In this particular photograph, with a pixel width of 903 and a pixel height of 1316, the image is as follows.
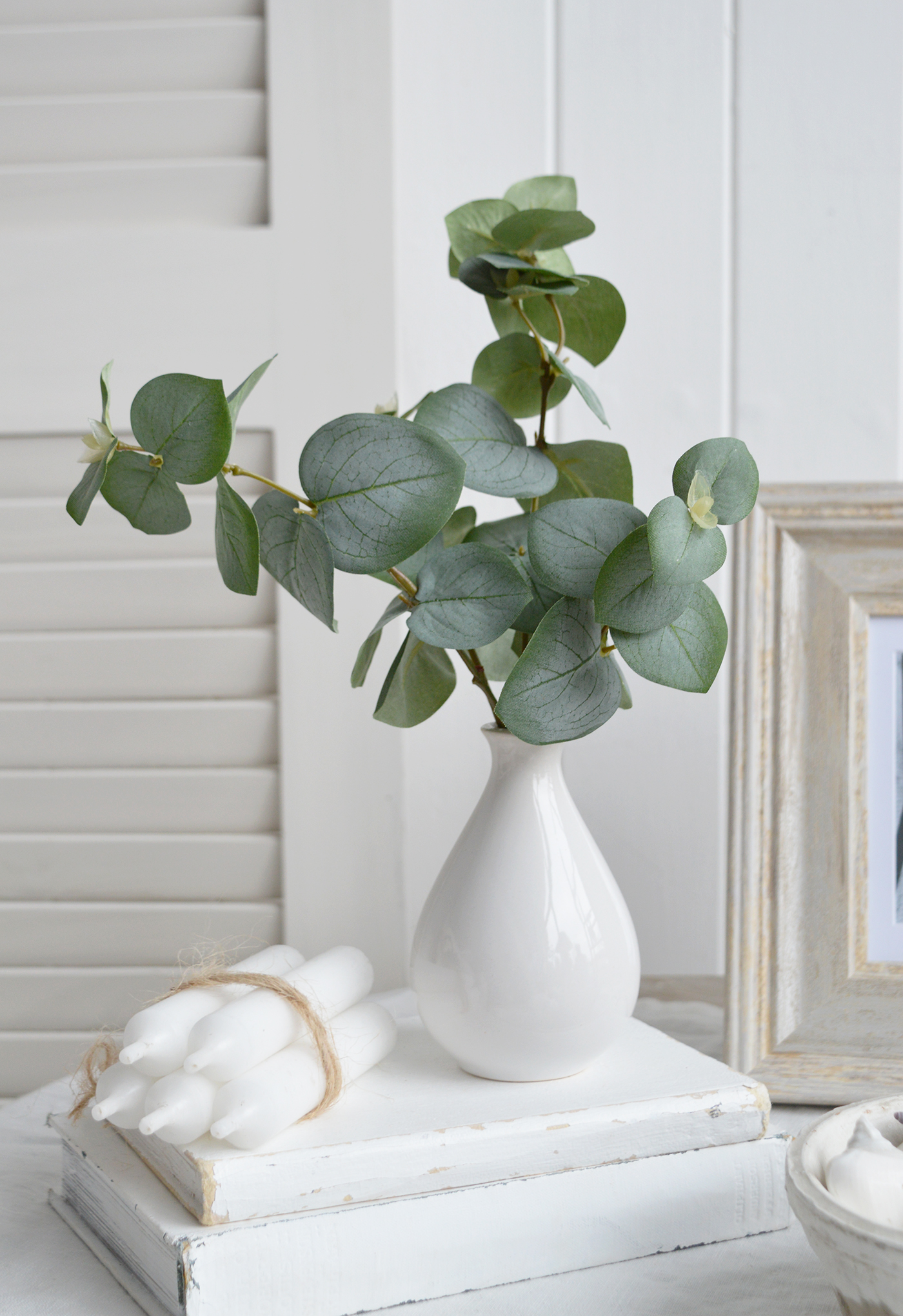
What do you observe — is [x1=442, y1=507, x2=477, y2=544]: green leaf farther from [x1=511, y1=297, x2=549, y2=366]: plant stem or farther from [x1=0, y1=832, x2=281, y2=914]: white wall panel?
[x1=0, y1=832, x2=281, y2=914]: white wall panel

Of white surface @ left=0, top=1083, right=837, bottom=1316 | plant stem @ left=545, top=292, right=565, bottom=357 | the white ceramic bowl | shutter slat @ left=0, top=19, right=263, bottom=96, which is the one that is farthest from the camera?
shutter slat @ left=0, top=19, right=263, bottom=96

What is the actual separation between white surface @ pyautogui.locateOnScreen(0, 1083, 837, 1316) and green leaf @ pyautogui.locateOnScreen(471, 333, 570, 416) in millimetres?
477

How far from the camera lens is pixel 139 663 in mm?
880

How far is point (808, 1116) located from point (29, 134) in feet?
3.08

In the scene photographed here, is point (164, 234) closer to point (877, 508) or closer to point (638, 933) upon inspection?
point (877, 508)

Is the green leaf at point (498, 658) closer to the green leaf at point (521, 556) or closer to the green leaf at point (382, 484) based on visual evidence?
the green leaf at point (521, 556)

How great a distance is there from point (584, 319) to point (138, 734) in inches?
19.6

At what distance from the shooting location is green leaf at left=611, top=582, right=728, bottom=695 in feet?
1.61

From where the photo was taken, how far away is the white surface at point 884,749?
2.32ft

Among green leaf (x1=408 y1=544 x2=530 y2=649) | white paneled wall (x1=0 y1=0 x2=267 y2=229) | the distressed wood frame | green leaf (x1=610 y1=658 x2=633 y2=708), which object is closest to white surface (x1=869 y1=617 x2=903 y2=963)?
the distressed wood frame

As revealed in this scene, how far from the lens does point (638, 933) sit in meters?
0.91

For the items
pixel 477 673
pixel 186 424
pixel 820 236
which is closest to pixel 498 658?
pixel 477 673

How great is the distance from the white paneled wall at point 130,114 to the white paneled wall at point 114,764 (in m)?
0.20

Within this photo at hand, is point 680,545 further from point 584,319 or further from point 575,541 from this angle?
point 584,319
